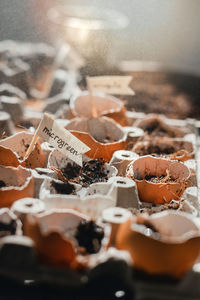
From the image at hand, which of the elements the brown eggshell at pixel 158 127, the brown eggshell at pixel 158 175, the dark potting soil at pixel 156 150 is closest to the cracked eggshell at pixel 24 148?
the brown eggshell at pixel 158 175

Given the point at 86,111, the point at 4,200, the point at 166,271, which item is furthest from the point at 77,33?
the point at 166,271

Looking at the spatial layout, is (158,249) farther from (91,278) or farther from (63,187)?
(63,187)

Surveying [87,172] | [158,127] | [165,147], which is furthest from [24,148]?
[158,127]

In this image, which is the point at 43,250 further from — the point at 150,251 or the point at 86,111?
the point at 86,111

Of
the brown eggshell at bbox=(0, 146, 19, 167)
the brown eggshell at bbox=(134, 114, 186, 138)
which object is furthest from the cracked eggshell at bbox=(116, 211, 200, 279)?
the brown eggshell at bbox=(134, 114, 186, 138)

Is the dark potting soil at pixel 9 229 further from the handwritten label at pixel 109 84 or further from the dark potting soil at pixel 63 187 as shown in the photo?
the handwritten label at pixel 109 84
